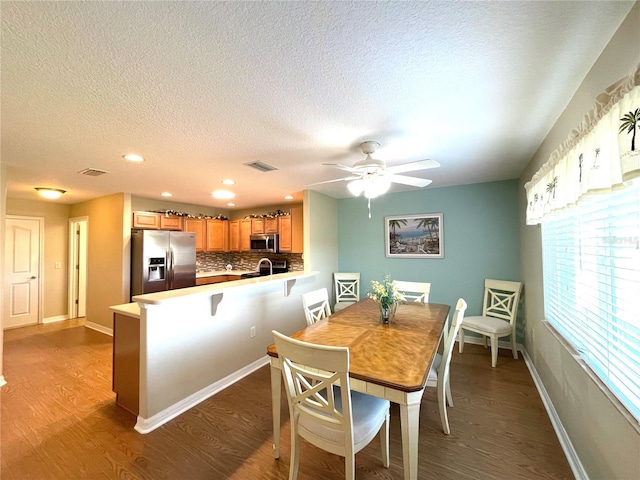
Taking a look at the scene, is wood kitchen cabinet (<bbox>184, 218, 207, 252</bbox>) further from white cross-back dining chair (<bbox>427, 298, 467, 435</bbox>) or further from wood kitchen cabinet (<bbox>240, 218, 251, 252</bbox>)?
white cross-back dining chair (<bbox>427, 298, 467, 435</bbox>)

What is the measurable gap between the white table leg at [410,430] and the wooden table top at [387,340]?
8 cm

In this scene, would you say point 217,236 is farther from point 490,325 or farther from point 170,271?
point 490,325

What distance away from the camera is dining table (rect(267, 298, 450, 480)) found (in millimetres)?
1349

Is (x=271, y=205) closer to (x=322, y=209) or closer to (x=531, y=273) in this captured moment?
Answer: (x=322, y=209)

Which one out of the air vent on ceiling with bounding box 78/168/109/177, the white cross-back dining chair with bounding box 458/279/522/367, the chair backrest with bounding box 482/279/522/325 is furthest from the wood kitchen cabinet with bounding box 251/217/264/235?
the chair backrest with bounding box 482/279/522/325

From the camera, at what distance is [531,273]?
9.73 feet

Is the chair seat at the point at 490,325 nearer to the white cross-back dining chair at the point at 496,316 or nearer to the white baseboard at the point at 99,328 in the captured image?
the white cross-back dining chair at the point at 496,316

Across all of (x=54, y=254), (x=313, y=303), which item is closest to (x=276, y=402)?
(x=313, y=303)

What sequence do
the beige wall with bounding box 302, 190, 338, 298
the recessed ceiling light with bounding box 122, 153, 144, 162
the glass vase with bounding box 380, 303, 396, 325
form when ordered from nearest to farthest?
the glass vase with bounding box 380, 303, 396, 325
the recessed ceiling light with bounding box 122, 153, 144, 162
the beige wall with bounding box 302, 190, 338, 298

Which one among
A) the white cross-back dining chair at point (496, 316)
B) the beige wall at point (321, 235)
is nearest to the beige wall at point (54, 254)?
the beige wall at point (321, 235)

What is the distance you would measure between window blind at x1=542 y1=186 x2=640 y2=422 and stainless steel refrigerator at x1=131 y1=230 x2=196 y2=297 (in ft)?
16.0

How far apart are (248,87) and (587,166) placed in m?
1.75

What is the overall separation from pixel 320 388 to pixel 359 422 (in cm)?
37

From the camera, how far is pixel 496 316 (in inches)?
140
